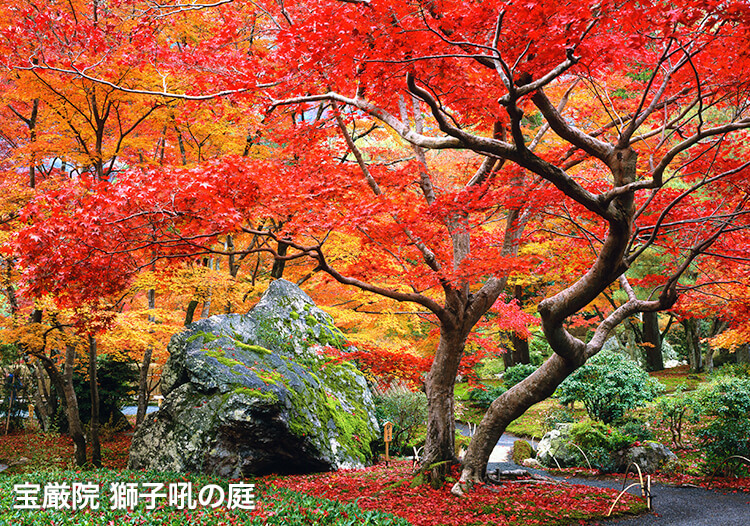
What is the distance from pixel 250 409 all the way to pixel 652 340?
55.0 ft

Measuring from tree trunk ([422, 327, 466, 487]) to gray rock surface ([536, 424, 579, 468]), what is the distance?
421 centimetres

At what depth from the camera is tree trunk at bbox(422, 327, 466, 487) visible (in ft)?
22.2

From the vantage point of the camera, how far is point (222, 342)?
28.1 ft

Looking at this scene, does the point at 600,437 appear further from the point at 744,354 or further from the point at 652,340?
the point at 744,354

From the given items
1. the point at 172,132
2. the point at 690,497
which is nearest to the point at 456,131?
the point at 690,497

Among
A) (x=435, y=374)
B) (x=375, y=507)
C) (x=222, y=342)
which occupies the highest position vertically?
(x=222, y=342)

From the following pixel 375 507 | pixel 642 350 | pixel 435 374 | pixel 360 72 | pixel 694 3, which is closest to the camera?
pixel 694 3

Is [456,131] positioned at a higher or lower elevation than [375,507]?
higher

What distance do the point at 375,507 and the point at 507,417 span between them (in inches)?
84.5

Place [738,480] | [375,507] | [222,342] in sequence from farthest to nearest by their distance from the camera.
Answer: [222,342] → [738,480] → [375,507]

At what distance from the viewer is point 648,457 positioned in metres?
8.73

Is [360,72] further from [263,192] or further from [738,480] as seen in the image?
[738,480]

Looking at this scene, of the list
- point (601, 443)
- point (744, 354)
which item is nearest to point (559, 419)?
point (601, 443)

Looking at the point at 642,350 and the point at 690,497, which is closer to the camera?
the point at 690,497
